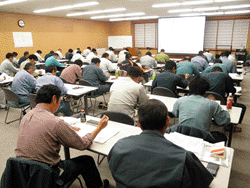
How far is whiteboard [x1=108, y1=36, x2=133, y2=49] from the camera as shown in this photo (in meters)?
14.3

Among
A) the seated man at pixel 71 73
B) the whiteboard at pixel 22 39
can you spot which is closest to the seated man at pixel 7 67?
the seated man at pixel 71 73

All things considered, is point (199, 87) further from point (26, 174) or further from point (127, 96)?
point (26, 174)

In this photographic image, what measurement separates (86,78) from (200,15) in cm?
928

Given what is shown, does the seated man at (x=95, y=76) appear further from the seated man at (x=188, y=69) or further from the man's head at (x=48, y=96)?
the man's head at (x=48, y=96)

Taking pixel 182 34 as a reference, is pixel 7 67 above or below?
below

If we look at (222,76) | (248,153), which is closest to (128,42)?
(222,76)

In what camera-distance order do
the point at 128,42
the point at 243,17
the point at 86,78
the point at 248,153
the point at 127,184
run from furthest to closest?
1. the point at 128,42
2. the point at 243,17
3. the point at 86,78
4. the point at 248,153
5. the point at 127,184

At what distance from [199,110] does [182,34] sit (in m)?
11.0

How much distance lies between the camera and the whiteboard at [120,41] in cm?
1426

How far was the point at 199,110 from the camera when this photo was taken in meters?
2.04

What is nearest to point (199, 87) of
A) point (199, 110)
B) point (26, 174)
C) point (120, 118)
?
point (199, 110)

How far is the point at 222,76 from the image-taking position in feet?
11.6

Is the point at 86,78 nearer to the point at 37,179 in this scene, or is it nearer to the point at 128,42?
the point at 37,179

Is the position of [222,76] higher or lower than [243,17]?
lower
